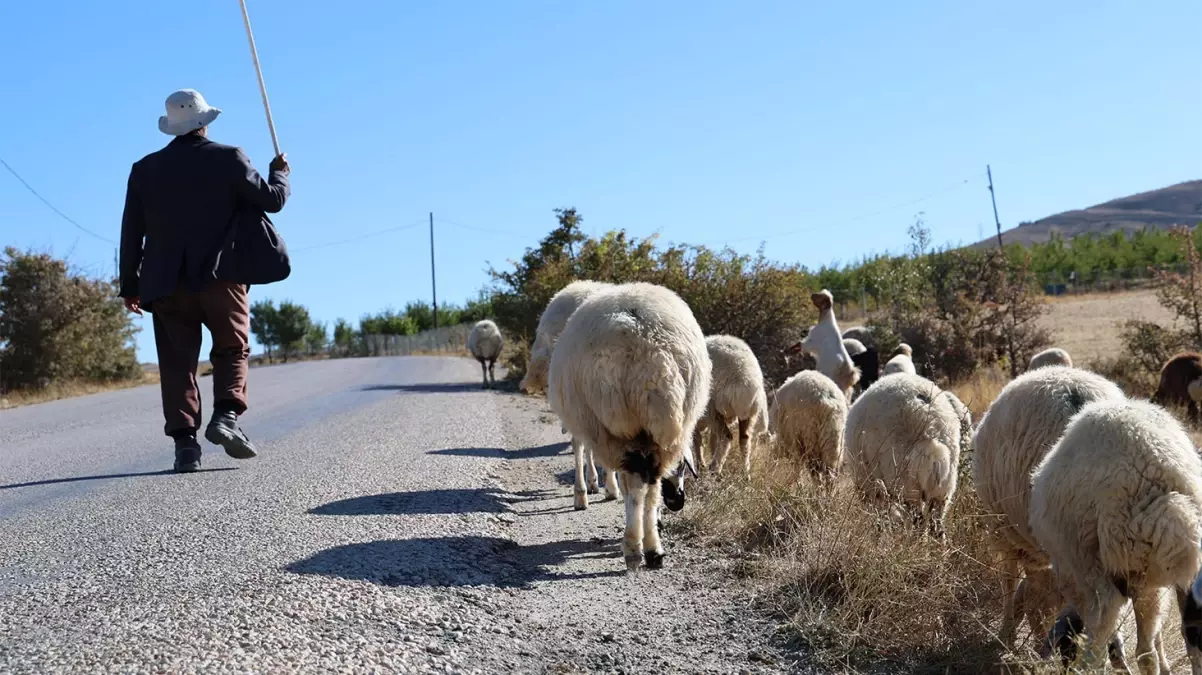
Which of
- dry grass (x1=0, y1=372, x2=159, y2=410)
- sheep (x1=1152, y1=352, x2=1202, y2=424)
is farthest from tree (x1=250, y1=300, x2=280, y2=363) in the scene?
sheep (x1=1152, y1=352, x2=1202, y2=424)

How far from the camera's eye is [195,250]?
6.93m

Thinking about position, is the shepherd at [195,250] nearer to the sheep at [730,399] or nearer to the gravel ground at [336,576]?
the gravel ground at [336,576]

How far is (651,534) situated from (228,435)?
2999mm

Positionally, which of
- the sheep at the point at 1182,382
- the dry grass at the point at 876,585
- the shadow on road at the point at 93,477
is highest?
the shadow on road at the point at 93,477

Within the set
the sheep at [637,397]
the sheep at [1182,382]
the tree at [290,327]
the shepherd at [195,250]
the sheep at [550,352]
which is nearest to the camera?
the sheep at [637,397]

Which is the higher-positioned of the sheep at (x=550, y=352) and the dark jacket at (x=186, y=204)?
the dark jacket at (x=186, y=204)

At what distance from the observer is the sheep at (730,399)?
31.1ft

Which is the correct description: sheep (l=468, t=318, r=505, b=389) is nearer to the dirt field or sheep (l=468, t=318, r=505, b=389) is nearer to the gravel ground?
the dirt field

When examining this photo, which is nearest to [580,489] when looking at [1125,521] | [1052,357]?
[1125,521]

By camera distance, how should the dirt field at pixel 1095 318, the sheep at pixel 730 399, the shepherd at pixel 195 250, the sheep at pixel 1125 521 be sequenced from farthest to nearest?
the dirt field at pixel 1095 318
the sheep at pixel 730 399
the shepherd at pixel 195 250
the sheep at pixel 1125 521

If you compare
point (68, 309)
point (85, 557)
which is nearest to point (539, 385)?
point (85, 557)

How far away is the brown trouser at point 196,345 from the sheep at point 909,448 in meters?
4.35

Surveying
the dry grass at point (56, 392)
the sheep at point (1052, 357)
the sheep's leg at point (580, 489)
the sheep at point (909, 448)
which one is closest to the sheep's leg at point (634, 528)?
the sheep at point (909, 448)

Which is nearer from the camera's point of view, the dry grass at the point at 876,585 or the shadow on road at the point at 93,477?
the dry grass at the point at 876,585
